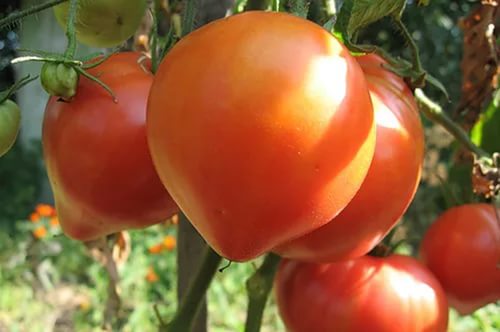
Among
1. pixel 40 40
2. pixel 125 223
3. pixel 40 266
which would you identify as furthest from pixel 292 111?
pixel 40 40

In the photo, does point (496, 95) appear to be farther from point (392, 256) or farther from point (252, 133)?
point (252, 133)

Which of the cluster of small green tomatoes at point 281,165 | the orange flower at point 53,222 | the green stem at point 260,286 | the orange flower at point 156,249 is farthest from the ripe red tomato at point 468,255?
the orange flower at point 53,222

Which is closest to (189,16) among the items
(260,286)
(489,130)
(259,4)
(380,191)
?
(259,4)

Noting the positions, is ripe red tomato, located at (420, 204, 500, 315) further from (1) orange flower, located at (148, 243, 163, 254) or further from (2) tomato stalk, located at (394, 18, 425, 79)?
(1) orange flower, located at (148, 243, 163, 254)

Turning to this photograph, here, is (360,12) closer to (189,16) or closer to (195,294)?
(189,16)

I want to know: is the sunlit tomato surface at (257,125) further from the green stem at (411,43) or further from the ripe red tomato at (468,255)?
the ripe red tomato at (468,255)
